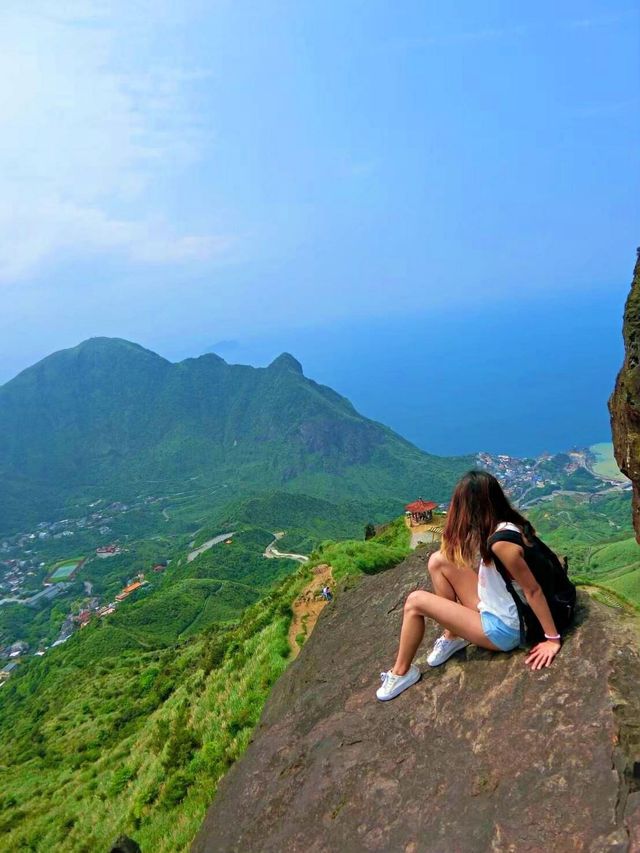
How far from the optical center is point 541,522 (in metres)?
144

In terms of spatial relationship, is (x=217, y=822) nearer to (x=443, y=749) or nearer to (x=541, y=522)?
(x=443, y=749)

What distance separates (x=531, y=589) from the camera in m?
5.57

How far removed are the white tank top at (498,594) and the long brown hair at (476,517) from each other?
13cm

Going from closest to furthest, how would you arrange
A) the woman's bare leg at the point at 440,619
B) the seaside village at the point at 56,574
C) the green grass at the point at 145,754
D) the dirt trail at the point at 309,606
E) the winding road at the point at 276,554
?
the woman's bare leg at the point at 440,619, the green grass at the point at 145,754, the dirt trail at the point at 309,606, the winding road at the point at 276,554, the seaside village at the point at 56,574

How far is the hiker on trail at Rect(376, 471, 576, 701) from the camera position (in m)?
5.62

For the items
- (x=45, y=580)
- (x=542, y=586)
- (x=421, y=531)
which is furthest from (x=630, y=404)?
(x=45, y=580)

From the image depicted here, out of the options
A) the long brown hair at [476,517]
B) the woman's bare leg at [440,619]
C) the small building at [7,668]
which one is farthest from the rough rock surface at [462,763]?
the small building at [7,668]

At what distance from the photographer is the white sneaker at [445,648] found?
667 centimetres

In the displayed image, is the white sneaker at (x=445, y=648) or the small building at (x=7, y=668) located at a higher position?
the white sneaker at (x=445, y=648)

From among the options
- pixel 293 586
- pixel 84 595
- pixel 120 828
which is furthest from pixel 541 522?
pixel 120 828

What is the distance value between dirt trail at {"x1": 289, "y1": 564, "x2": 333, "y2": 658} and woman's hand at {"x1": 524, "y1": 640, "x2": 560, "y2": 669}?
8045 millimetres

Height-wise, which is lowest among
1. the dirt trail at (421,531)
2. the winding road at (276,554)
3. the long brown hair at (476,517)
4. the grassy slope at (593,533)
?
the grassy slope at (593,533)

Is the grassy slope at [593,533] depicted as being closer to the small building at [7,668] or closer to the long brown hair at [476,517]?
the long brown hair at [476,517]

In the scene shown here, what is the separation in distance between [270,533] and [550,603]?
406 ft
